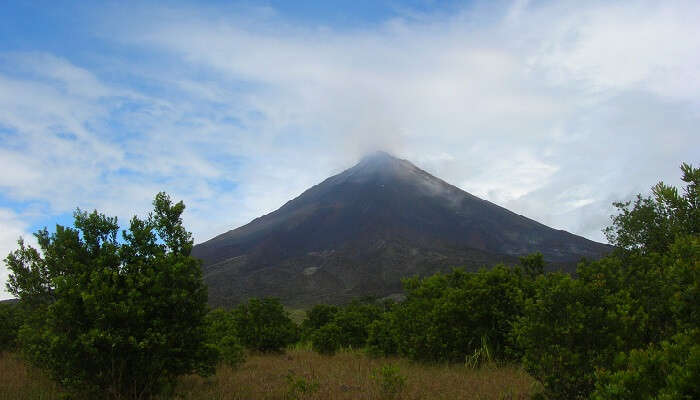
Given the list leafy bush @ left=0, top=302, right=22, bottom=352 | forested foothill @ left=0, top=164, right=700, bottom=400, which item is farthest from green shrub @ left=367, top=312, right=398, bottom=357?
leafy bush @ left=0, top=302, right=22, bottom=352

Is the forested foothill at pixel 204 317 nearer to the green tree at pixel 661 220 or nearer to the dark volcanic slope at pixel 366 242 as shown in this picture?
the green tree at pixel 661 220

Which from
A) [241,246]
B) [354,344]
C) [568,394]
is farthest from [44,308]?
[241,246]

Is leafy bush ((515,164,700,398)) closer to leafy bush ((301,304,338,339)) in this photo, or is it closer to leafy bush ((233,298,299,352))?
leafy bush ((233,298,299,352))

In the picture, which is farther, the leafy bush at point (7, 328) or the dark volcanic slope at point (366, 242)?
the dark volcanic slope at point (366, 242)

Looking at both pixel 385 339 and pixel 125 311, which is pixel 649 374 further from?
pixel 385 339

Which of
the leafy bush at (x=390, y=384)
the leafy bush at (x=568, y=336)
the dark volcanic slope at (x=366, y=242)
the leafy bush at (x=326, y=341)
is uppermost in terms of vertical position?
the dark volcanic slope at (x=366, y=242)

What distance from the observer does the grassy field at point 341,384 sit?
293 inches

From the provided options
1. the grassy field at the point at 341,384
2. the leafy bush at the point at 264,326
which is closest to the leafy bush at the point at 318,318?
the leafy bush at the point at 264,326

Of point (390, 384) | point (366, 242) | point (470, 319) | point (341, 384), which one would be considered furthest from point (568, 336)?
point (366, 242)

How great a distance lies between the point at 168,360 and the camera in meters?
7.12

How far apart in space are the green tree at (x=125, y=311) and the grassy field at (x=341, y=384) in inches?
29.6

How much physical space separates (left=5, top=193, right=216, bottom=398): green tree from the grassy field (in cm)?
75

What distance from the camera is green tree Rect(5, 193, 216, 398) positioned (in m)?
6.72

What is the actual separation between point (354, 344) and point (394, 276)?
77.9 meters
